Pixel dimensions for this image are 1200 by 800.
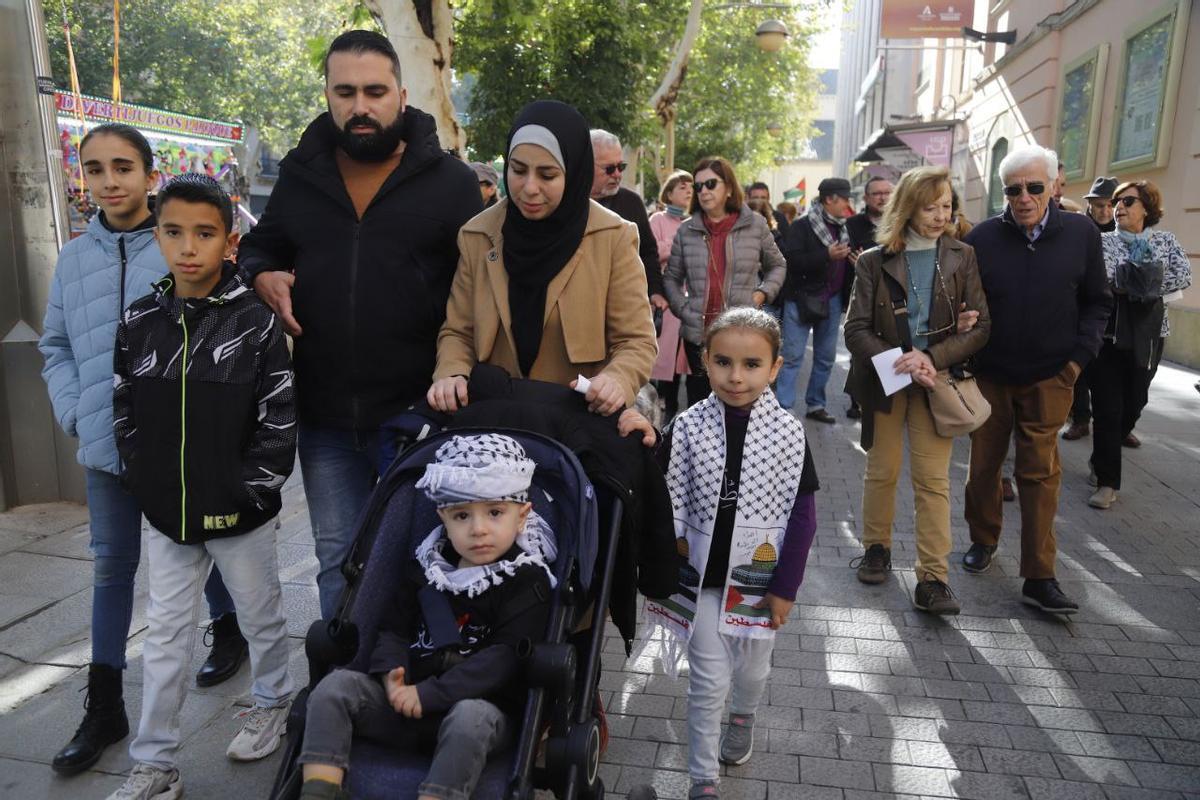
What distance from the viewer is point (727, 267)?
278 inches

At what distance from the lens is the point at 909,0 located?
1838 centimetres

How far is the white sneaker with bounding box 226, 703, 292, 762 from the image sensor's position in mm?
3289

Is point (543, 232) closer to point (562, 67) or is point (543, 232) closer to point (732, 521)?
point (732, 521)

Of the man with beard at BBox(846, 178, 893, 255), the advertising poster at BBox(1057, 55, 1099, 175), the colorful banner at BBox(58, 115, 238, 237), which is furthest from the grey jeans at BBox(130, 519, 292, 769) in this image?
the advertising poster at BBox(1057, 55, 1099, 175)

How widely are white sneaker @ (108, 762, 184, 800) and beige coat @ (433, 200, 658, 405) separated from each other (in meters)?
1.59

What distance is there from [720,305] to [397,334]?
4189 mm

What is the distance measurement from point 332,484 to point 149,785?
115 centimetres

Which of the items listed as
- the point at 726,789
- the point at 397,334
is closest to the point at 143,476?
the point at 397,334

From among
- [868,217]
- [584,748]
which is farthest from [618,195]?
[584,748]

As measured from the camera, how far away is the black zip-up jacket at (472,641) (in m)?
2.31

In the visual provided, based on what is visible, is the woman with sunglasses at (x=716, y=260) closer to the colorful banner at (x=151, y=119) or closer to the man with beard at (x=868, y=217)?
the man with beard at (x=868, y=217)

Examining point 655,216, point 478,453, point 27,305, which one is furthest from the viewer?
point 655,216

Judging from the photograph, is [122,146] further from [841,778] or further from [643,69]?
[643,69]

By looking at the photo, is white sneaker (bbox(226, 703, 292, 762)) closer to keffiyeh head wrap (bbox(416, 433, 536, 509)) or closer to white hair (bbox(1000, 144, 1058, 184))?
keffiyeh head wrap (bbox(416, 433, 536, 509))
